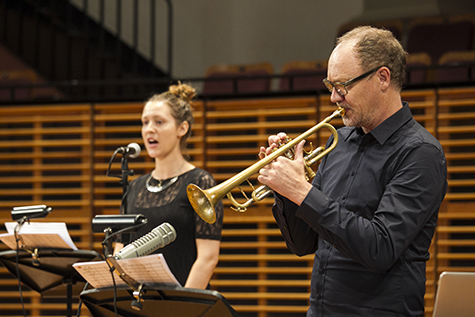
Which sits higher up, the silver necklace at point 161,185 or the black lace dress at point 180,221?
the silver necklace at point 161,185

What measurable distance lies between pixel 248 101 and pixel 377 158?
3056 millimetres

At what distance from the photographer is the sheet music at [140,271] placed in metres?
1.64

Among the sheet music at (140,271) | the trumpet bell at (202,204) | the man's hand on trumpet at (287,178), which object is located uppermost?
the man's hand on trumpet at (287,178)

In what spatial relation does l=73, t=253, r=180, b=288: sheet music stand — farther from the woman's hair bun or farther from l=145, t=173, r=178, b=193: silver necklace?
the woman's hair bun

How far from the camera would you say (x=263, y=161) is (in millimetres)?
1771

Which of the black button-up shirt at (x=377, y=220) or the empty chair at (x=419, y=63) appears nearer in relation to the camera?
the black button-up shirt at (x=377, y=220)

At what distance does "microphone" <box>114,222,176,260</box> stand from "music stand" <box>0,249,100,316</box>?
0.59m

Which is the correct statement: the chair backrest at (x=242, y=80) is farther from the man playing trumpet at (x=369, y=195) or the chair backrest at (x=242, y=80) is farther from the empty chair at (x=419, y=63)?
the man playing trumpet at (x=369, y=195)

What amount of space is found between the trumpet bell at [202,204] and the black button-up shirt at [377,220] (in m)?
0.23

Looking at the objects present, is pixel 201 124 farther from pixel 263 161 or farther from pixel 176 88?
pixel 263 161

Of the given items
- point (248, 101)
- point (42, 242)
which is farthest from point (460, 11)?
point (42, 242)

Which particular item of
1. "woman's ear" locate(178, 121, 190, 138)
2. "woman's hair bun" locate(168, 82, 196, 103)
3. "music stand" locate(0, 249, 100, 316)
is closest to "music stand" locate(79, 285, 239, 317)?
"music stand" locate(0, 249, 100, 316)

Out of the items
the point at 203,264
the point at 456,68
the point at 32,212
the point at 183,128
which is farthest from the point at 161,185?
the point at 456,68

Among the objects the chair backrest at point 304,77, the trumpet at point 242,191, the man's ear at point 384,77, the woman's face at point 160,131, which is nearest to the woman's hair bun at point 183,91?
the woman's face at point 160,131
